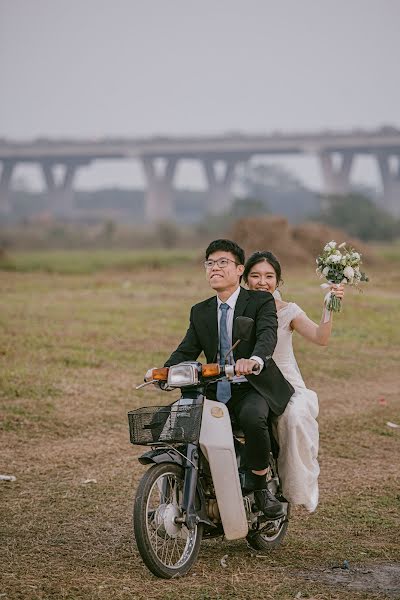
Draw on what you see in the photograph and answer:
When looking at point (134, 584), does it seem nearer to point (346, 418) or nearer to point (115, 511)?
point (115, 511)

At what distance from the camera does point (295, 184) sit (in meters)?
76.6

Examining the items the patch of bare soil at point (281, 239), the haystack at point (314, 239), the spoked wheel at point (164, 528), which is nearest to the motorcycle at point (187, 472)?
the spoked wheel at point (164, 528)

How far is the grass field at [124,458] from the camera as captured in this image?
5.35 metres

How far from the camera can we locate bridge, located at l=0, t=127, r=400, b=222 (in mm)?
53781

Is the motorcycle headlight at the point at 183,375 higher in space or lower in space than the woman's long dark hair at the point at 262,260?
lower

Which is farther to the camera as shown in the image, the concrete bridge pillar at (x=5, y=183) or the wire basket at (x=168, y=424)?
the concrete bridge pillar at (x=5, y=183)

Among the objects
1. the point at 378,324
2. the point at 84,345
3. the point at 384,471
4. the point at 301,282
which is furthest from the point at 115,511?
the point at 301,282

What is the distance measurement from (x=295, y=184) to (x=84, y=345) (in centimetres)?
6337

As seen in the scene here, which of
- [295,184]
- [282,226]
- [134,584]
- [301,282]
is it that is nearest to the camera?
[134,584]

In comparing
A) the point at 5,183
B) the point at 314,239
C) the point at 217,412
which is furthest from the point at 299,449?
the point at 5,183

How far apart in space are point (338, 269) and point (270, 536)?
5.19ft

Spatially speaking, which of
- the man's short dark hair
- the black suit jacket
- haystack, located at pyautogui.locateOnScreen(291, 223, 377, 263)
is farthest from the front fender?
haystack, located at pyautogui.locateOnScreen(291, 223, 377, 263)

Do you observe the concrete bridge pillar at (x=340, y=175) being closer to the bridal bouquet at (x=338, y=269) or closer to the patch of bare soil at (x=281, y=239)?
the patch of bare soil at (x=281, y=239)

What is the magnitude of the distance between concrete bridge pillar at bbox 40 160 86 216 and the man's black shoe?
165 feet
